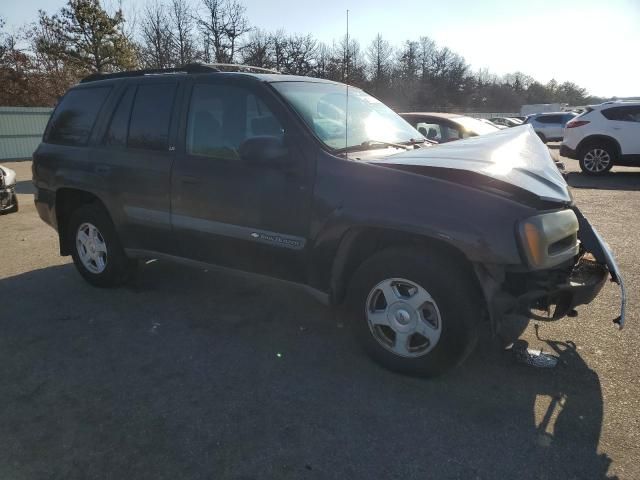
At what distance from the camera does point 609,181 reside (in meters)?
11.6

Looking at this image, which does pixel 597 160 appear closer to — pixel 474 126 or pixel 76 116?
pixel 474 126

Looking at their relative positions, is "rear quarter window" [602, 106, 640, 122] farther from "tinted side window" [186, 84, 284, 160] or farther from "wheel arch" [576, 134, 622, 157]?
"tinted side window" [186, 84, 284, 160]

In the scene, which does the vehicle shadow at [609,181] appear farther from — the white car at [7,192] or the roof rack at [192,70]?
the white car at [7,192]

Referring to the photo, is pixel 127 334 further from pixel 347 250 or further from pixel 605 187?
pixel 605 187

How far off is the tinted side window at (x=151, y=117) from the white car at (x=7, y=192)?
19.1 feet

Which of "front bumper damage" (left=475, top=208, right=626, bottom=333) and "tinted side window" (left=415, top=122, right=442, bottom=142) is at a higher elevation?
"tinted side window" (left=415, top=122, right=442, bottom=142)

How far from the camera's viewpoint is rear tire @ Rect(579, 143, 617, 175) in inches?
475

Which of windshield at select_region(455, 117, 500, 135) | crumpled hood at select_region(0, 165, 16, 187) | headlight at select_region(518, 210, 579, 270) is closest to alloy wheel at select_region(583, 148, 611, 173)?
windshield at select_region(455, 117, 500, 135)

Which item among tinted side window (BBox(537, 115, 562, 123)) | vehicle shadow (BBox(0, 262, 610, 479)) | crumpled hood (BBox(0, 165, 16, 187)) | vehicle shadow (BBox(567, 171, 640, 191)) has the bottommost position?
vehicle shadow (BBox(0, 262, 610, 479))

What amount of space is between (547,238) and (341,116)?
5.96 feet

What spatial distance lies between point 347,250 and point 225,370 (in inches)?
44.9

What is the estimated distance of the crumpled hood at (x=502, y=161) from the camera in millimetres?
2771

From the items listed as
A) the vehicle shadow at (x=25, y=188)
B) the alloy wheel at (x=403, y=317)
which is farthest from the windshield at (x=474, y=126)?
the vehicle shadow at (x=25, y=188)

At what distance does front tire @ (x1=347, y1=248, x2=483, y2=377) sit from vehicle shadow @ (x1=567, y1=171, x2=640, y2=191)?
9.53 meters
